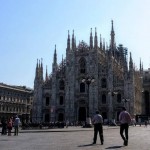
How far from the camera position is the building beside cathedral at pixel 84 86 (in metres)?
68.7

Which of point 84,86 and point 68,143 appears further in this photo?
point 84,86

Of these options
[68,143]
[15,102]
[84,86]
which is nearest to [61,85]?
[84,86]

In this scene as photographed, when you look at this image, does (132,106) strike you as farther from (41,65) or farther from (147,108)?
(147,108)

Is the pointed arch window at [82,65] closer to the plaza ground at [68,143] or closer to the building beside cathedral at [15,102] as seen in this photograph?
the building beside cathedral at [15,102]

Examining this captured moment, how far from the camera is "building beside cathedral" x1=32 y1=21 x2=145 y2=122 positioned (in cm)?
6869

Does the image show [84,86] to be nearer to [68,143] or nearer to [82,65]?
[82,65]

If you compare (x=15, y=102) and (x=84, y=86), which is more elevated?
(x=84, y=86)

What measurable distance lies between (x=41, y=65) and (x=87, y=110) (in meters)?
15.2

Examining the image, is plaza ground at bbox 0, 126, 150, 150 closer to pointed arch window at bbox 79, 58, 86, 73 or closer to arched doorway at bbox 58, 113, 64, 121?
arched doorway at bbox 58, 113, 64, 121

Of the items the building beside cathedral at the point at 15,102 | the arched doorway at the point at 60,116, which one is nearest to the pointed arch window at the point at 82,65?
the arched doorway at the point at 60,116

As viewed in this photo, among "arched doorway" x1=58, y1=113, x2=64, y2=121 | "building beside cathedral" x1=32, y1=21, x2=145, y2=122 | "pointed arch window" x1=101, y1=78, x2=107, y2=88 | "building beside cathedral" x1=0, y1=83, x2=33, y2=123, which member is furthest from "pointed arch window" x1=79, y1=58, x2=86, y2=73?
"building beside cathedral" x1=0, y1=83, x2=33, y2=123

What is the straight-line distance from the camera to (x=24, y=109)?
89.2 metres

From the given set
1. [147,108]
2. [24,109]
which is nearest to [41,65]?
[24,109]

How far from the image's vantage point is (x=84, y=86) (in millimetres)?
72500
